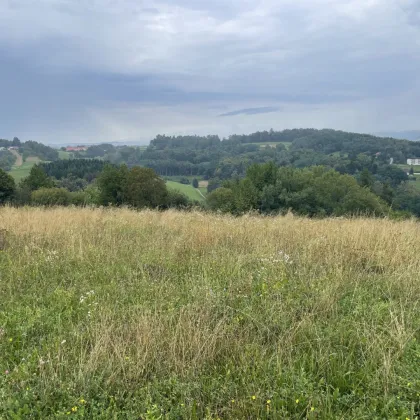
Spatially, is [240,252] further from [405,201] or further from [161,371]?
[405,201]

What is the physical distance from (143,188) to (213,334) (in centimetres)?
4206

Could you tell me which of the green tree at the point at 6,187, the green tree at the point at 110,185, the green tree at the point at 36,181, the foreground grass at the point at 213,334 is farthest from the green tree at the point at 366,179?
the foreground grass at the point at 213,334

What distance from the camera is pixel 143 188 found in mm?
43844

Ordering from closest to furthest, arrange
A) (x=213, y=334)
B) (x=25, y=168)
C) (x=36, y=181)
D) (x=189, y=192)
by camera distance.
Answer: (x=213, y=334), (x=36, y=181), (x=189, y=192), (x=25, y=168)

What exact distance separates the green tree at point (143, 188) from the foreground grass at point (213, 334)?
38.6m

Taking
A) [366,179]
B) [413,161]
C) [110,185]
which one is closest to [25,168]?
[110,185]

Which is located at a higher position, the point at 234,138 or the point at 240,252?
the point at 234,138

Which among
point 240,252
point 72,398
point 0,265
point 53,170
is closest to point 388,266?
point 240,252

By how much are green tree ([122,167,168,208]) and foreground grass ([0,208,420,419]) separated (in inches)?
1521

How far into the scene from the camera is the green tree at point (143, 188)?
1718 inches

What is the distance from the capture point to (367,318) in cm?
333

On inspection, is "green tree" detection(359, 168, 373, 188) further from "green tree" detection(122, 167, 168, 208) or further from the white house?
the white house

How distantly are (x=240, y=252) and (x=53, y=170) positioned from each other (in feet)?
287

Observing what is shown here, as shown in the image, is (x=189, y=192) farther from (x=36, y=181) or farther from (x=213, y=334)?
(x=213, y=334)
